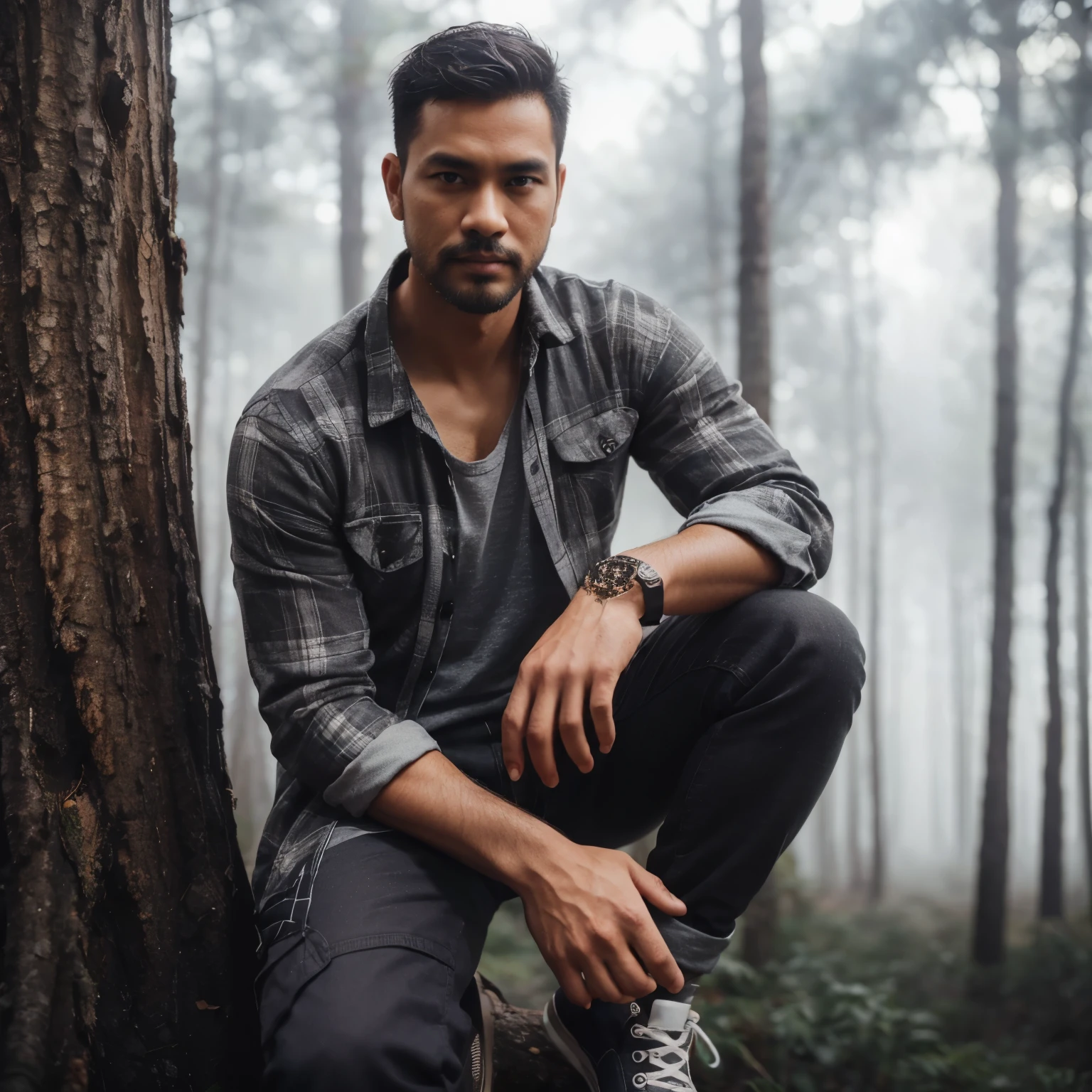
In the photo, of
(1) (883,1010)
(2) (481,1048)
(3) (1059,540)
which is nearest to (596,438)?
(2) (481,1048)

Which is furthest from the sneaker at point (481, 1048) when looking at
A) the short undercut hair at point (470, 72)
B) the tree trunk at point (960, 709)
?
the tree trunk at point (960, 709)

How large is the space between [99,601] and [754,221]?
17.6 ft

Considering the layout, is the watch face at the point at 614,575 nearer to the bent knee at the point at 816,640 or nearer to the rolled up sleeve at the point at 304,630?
the bent knee at the point at 816,640

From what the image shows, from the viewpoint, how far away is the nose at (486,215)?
2.24 metres

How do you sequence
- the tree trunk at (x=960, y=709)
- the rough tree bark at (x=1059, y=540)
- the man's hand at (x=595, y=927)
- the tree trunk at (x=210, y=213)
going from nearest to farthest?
the man's hand at (x=595, y=927) → the rough tree bark at (x=1059, y=540) → the tree trunk at (x=210, y=213) → the tree trunk at (x=960, y=709)

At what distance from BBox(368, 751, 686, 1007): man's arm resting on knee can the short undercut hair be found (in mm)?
1659

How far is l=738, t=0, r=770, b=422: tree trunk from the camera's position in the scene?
585cm

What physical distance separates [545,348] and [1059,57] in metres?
9.64

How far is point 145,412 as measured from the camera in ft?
6.47

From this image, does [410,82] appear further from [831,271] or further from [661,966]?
[831,271]

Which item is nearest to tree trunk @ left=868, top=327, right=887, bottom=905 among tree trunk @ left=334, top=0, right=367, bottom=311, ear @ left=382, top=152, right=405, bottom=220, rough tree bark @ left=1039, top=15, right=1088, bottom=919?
rough tree bark @ left=1039, top=15, right=1088, bottom=919

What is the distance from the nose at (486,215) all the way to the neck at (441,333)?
0.22 m

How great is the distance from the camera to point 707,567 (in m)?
2.12

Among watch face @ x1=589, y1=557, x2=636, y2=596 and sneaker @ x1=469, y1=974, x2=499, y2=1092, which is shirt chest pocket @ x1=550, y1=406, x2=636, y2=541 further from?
sneaker @ x1=469, y1=974, x2=499, y2=1092
